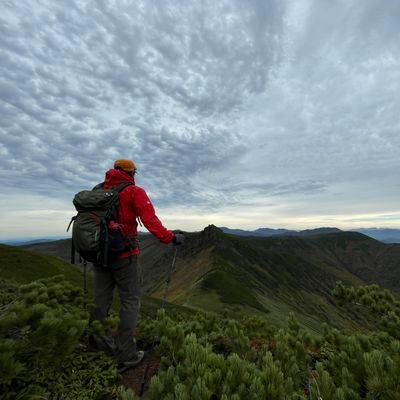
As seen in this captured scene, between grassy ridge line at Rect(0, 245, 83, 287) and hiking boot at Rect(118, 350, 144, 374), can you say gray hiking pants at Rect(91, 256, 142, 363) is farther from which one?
grassy ridge line at Rect(0, 245, 83, 287)

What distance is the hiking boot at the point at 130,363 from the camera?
6.05 metres

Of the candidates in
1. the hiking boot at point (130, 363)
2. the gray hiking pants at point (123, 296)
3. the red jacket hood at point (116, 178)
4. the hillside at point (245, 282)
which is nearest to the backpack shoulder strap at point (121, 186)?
the red jacket hood at point (116, 178)

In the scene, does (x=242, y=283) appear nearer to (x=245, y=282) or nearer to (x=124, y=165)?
(x=245, y=282)

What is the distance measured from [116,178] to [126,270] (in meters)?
2.04

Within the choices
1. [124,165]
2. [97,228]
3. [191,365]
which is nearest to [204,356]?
Result: [191,365]

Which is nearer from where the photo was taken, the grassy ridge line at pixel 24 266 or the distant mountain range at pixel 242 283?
the grassy ridge line at pixel 24 266

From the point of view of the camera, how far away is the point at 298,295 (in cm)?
13138

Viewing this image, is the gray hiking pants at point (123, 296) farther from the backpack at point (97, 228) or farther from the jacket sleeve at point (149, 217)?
the jacket sleeve at point (149, 217)

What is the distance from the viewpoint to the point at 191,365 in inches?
141

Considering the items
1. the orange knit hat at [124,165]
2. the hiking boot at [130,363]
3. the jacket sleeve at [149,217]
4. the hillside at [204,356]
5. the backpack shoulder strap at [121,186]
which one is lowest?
the hiking boot at [130,363]

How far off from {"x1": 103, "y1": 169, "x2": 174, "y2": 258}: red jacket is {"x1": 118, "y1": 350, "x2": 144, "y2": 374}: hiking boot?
214 centimetres

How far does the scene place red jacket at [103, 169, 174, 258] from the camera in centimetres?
627

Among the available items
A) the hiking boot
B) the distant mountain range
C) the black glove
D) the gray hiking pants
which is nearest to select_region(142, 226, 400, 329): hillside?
the distant mountain range

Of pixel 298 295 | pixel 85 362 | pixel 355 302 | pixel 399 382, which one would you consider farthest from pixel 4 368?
pixel 298 295
